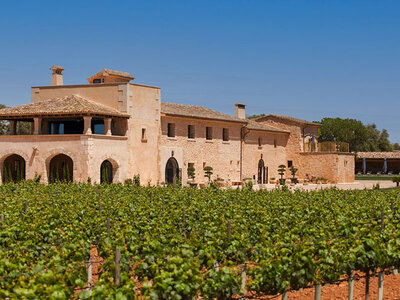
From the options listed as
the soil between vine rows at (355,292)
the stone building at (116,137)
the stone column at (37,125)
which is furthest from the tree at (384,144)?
the soil between vine rows at (355,292)

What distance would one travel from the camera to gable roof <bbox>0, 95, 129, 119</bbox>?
2233 cm

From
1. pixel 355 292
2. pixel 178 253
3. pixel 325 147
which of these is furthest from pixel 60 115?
pixel 325 147

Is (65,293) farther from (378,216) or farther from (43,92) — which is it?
(43,92)

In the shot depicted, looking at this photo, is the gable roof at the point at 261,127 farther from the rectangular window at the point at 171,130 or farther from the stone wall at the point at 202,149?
the rectangular window at the point at 171,130

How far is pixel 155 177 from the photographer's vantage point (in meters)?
25.6

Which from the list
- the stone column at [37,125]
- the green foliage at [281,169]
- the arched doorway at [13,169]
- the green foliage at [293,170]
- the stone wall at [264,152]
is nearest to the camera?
the stone column at [37,125]

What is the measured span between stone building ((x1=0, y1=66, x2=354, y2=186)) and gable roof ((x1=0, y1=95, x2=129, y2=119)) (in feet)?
0.14

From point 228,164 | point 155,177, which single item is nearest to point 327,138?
point 228,164

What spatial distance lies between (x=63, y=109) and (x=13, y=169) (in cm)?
498

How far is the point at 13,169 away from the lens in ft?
83.0

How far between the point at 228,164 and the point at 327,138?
37220 mm

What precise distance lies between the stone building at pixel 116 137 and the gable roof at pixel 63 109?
0.04 meters

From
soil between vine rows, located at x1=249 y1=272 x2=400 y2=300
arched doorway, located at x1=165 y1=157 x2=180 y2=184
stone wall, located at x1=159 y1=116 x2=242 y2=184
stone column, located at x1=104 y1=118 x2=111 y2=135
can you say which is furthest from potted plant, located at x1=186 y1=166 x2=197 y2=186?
soil between vine rows, located at x1=249 y1=272 x2=400 y2=300

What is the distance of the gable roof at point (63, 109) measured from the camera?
2233cm
